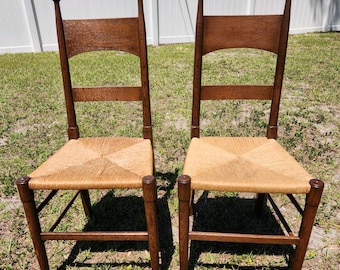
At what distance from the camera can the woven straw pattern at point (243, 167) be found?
1277 mm

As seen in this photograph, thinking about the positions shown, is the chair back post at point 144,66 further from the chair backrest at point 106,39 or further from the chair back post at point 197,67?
the chair back post at point 197,67

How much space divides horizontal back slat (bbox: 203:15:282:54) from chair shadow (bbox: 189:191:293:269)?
106 cm

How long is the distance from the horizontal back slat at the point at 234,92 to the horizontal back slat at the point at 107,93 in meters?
0.38

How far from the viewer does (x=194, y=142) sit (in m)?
1.69

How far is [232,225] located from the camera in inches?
76.9

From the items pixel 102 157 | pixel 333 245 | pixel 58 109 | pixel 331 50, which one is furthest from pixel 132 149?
pixel 331 50

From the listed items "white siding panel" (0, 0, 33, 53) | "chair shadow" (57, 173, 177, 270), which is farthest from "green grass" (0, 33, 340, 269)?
"white siding panel" (0, 0, 33, 53)

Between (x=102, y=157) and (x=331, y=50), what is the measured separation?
682cm

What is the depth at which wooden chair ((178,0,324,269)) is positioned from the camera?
4.24 feet

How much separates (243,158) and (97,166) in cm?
71

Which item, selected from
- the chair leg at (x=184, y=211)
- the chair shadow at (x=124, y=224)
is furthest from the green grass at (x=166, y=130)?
the chair leg at (x=184, y=211)

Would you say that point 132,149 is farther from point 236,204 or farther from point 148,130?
point 236,204

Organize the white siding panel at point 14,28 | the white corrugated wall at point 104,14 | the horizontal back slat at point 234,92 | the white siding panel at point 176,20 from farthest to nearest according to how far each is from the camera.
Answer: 1. the white siding panel at point 176,20
2. the white corrugated wall at point 104,14
3. the white siding panel at point 14,28
4. the horizontal back slat at point 234,92

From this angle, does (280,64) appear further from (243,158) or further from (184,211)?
(184,211)
